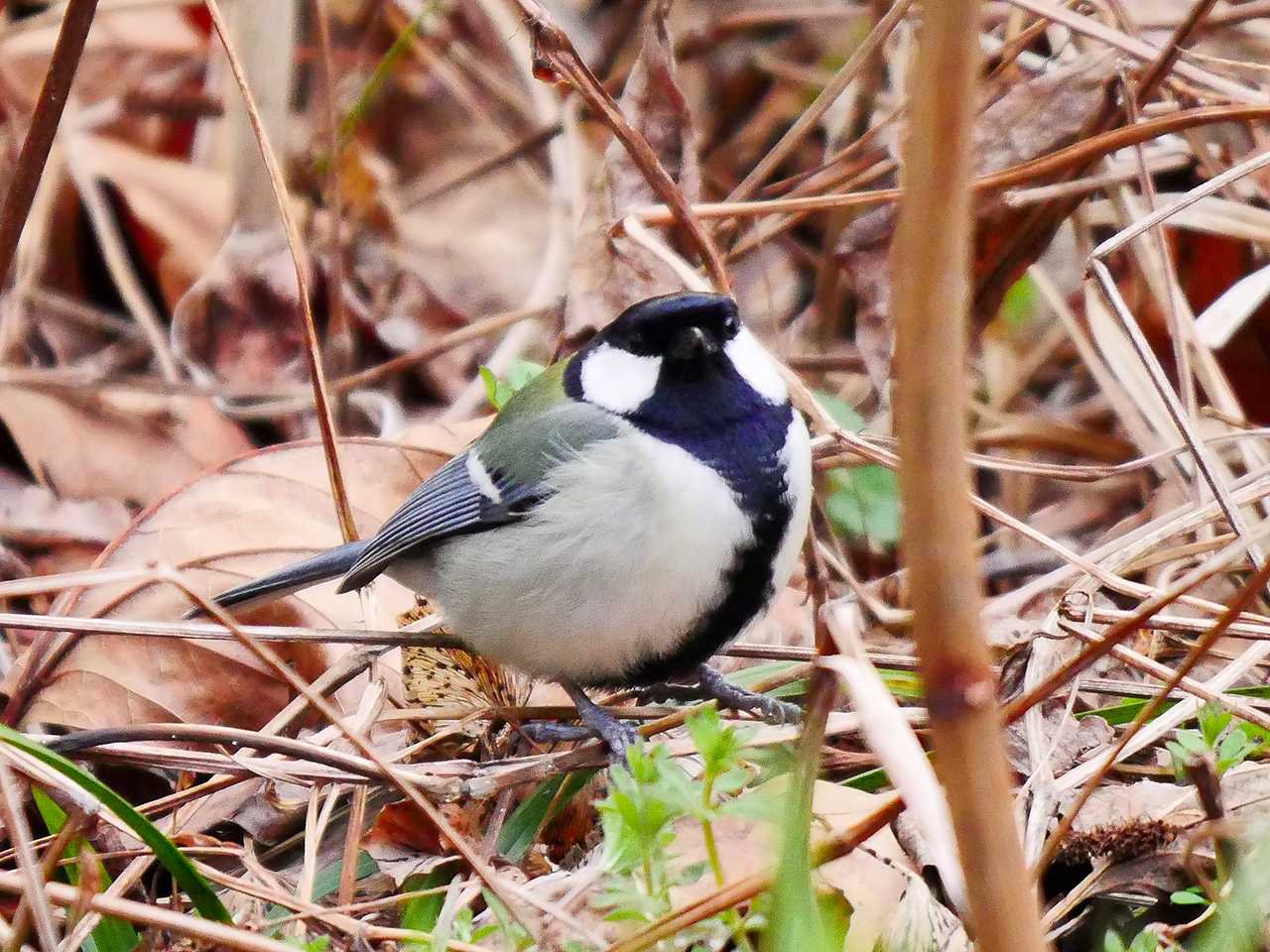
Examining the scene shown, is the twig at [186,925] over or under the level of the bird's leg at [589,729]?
over

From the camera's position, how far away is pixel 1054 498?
348 cm

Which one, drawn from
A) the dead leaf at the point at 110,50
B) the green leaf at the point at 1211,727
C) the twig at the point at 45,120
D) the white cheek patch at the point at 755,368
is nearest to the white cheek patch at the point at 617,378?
the white cheek patch at the point at 755,368

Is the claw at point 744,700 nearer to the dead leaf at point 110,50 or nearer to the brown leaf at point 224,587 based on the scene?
the brown leaf at point 224,587

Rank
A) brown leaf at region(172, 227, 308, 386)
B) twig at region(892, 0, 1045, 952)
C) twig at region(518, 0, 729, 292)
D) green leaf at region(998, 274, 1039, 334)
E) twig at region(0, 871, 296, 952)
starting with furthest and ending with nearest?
1. brown leaf at region(172, 227, 308, 386)
2. green leaf at region(998, 274, 1039, 334)
3. twig at region(518, 0, 729, 292)
4. twig at region(0, 871, 296, 952)
5. twig at region(892, 0, 1045, 952)

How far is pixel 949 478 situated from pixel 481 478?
157 centimetres

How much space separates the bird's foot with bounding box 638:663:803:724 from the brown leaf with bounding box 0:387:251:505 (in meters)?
1.38

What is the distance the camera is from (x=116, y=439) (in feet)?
11.4

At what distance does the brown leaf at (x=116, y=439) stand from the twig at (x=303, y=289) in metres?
0.83

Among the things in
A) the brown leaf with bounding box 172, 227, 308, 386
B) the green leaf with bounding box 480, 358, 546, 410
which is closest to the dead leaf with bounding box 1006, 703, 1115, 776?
the green leaf with bounding box 480, 358, 546, 410

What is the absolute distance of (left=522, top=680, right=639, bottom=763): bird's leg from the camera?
2082 millimetres

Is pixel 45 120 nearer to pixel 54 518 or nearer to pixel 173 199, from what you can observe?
pixel 54 518

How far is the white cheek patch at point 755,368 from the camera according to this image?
7.34ft

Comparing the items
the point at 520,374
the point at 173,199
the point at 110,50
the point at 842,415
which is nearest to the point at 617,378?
the point at 520,374

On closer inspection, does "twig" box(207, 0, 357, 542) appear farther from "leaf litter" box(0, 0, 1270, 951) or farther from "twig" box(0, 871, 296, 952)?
"twig" box(0, 871, 296, 952)
